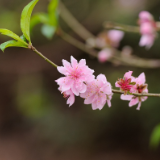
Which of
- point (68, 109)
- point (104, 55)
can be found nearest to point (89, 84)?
point (104, 55)

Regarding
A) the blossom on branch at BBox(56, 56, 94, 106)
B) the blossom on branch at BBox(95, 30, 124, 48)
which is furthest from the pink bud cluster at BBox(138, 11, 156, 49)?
the blossom on branch at BBox(56, 56, 94, 106)

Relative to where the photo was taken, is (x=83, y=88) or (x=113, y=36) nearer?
(x=83, y=88)

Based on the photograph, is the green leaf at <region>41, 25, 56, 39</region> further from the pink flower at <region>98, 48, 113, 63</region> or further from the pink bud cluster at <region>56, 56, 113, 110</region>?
the pink bud cluster at <region>56, 56, 113, 110</region>

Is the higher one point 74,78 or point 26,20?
point 26,20

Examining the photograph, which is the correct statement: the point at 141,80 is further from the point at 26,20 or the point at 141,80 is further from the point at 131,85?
the point at 26,20

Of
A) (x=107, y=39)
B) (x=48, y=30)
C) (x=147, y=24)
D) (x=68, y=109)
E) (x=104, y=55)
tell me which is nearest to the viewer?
Result: (x=147, y=24)

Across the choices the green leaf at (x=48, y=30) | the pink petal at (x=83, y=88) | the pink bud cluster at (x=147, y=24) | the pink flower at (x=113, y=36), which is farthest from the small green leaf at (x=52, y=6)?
the pink petal at (x=83, y=88)
